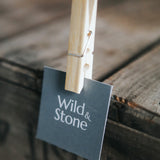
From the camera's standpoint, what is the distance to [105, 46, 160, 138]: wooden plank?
52 centimetres

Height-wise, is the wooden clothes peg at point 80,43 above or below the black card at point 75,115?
above

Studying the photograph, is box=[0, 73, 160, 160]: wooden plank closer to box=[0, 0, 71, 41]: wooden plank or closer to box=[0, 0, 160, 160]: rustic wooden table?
box=[0, 0, 160, 160]: rustic wooden table

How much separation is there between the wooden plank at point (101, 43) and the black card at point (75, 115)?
130mm

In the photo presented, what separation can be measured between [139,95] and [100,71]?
135 mm

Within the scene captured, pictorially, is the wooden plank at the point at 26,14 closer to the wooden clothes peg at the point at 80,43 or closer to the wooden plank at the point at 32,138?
the wooden plank at the point at 32,138

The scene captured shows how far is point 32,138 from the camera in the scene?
0.69 metres

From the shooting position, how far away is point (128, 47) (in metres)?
0.81

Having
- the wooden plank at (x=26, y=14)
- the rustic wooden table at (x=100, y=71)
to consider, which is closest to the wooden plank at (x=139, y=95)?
the rustic wooden table at (x=100, y=71)

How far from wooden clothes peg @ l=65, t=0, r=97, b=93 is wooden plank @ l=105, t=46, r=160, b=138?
10 centimetres

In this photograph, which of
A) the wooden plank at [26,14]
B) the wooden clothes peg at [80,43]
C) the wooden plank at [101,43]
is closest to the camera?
the wooden clothes peg at [80,43]

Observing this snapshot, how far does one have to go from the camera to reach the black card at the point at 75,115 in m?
0.52

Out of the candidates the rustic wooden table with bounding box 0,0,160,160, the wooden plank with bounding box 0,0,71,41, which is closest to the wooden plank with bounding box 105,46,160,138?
the rustic wooden table with bounding box 0,0,160,160

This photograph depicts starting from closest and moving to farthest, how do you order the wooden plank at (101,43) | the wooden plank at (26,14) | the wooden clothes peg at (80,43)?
the wooden clothes peg at (80,43)
the wooden plank at (101,43)
the wooden plank at (26,14)

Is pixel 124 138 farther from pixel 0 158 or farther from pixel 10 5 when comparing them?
pixel 10 5
